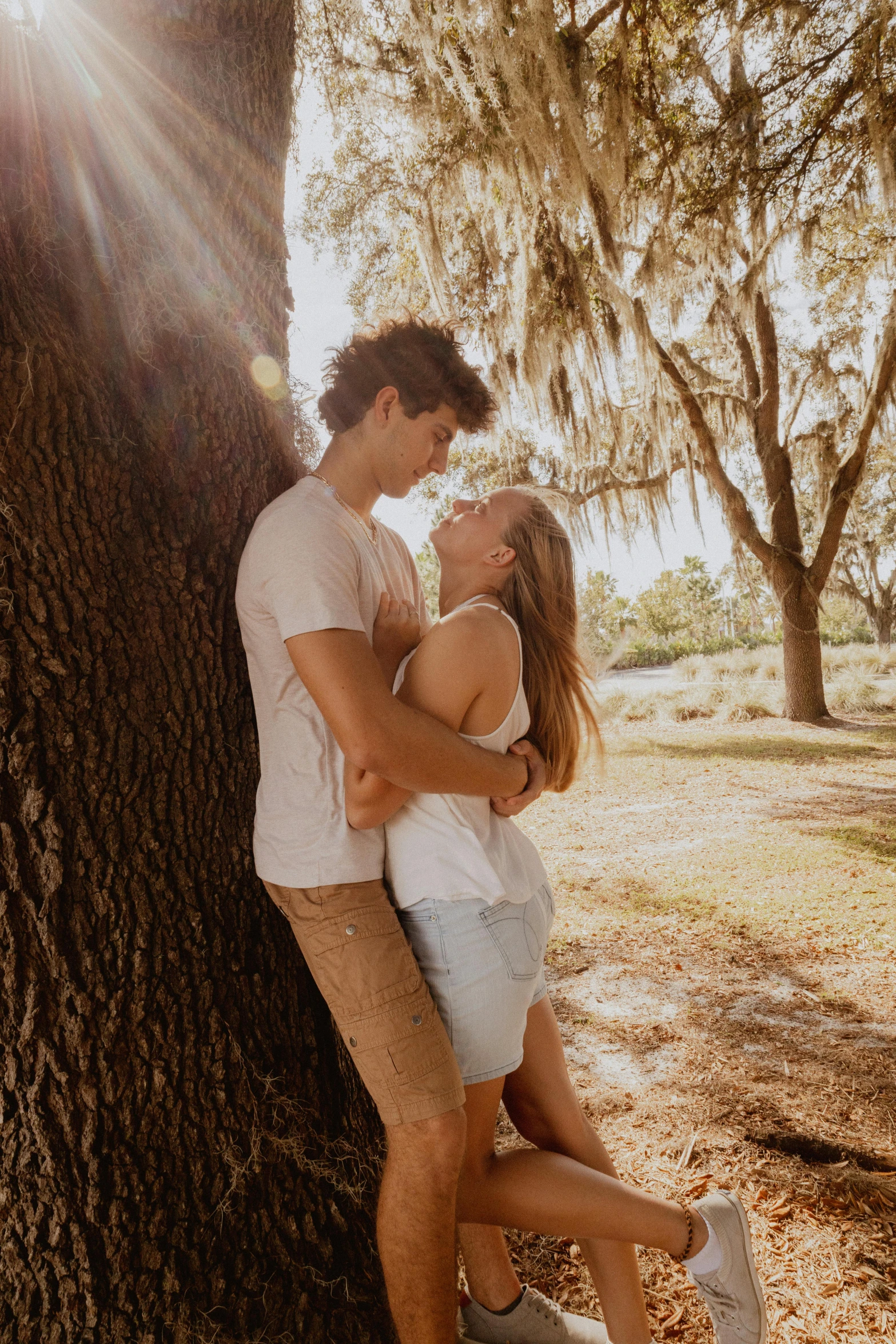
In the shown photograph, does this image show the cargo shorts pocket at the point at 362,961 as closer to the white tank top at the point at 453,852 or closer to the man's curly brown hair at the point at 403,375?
the white tank top at the point at 453,852

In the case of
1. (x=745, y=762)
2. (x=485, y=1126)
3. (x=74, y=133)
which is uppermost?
(x=74, y=133)

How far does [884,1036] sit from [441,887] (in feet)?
8.24

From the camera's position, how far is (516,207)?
19.9 ft

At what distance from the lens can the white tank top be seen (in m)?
1.59

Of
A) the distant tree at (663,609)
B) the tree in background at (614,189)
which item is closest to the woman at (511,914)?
the tree in background at (614,189)

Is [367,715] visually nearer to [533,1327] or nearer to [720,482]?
[533,1327]

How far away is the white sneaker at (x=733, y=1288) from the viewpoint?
5.86 ft

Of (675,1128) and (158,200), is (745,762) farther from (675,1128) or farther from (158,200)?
(158,200)

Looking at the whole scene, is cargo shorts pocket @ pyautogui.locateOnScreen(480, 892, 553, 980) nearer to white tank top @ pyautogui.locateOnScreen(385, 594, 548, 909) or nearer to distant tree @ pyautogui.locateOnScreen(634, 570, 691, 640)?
white tank top @ pyautogui.locateOnScreen(385, 594, 548, 909)

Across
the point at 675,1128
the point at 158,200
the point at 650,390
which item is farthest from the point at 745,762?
the point at 158,200

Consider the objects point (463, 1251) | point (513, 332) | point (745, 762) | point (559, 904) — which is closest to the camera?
point (463, 1251)

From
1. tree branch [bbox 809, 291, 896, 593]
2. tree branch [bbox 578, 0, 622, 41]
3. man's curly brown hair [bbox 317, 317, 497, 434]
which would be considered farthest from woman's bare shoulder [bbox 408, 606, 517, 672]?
tree branch [bbox 809, 291, 896, 593]

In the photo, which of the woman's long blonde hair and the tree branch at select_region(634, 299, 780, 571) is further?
the tree branch at select_region(634, 299, 780, 571)

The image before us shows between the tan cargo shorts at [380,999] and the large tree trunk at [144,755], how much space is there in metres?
0.26
